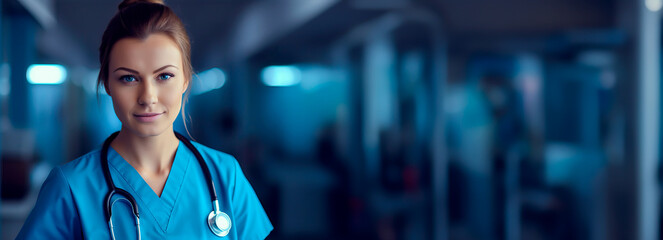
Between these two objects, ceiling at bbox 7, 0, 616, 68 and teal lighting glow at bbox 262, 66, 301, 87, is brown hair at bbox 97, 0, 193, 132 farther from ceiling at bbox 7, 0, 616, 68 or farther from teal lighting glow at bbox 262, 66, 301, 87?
teal lighting glow at bbox 262, 66, 301, 87

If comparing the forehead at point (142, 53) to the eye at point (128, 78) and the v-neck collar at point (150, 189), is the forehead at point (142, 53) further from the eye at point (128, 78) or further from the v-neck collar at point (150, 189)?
the v-neck collar at point (150, 189)

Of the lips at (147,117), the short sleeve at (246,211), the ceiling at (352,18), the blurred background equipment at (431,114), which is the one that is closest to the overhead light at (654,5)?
the blurred background equipment at (431,114)

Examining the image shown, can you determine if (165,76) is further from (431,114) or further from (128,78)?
(431,114)

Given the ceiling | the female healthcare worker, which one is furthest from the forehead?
the ceiling

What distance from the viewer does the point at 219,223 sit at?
626 millimetres

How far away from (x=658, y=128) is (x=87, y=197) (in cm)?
312

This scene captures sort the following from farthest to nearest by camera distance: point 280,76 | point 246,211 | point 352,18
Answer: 1. point 280,76
2. point 352,18
3. point 246,211

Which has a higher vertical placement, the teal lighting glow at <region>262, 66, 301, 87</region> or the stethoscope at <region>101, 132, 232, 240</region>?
the teal lighting glow at <region>262, 66, 301, 87</region>

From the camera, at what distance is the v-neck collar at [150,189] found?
0.63 metres

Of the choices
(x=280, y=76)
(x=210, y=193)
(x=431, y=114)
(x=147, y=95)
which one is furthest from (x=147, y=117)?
(x=280, y=76)

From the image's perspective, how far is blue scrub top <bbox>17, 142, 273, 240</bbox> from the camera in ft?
1.99

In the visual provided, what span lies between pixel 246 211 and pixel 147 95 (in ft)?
0.68

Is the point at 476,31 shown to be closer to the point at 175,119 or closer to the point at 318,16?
the point at 318,16

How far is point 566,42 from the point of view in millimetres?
3455
